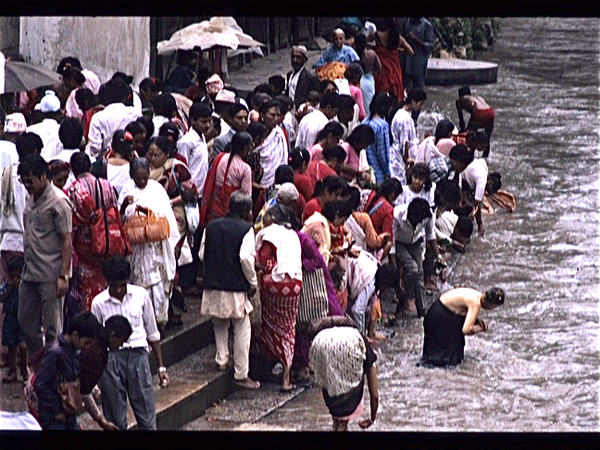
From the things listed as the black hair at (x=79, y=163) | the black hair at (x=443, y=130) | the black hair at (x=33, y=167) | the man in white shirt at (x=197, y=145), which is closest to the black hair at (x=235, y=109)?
the man in white shirt at (x=197, y=145)

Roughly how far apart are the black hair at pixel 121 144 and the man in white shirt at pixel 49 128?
54cm

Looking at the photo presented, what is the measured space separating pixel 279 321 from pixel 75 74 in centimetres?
304

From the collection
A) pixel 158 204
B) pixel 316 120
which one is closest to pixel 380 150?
pixel 316 120

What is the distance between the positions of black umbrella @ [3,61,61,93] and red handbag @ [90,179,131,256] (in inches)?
99.8

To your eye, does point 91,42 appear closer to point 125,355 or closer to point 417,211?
point 417,211

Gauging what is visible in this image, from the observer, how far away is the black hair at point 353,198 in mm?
11008

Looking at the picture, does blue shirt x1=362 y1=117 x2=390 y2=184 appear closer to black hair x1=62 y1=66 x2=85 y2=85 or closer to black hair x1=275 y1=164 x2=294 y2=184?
black hair x1=275 y1=164 x2=294 y2=184

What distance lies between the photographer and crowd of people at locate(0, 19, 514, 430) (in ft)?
29.5

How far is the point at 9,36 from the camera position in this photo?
14367 mm

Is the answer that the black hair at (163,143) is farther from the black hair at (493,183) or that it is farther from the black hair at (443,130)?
the black hair at (493,183)

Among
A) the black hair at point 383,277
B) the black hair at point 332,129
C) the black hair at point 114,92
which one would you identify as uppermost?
the black hair at point 114,92

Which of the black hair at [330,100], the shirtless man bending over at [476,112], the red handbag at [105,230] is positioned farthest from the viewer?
the shirtless man bending over at [476,112]

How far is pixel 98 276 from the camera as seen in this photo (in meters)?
9.55
